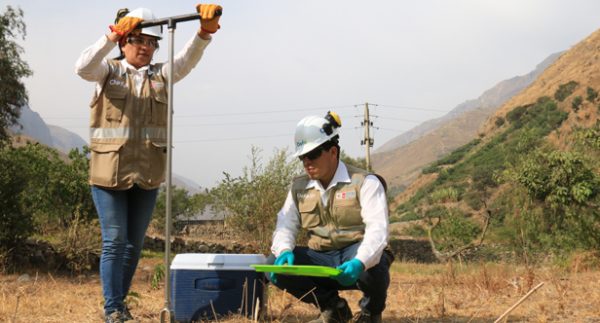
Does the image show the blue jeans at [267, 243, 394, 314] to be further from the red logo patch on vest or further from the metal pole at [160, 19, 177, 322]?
the metal pole at [160, 19, 177, 322]

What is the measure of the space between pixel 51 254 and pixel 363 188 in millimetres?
9844

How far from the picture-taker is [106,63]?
3.42 meters

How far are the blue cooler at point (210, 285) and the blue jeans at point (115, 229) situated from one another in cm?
34

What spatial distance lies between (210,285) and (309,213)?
786 millimetres

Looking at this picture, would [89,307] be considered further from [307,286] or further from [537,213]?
[537,213]

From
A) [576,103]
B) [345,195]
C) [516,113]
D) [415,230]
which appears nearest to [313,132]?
[345,195]

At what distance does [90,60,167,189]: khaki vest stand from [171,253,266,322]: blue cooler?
56 centimetres

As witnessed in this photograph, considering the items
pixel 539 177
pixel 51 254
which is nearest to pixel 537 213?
pixel 539 177

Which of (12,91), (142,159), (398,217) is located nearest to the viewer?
(142,159)

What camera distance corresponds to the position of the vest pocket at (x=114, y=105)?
3.43m

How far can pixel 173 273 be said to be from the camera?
3645 mm

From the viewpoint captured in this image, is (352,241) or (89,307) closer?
(352,241)

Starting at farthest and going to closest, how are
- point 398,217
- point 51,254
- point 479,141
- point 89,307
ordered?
point 479,141 < point 398,217 < point 51,254 < point 89,307

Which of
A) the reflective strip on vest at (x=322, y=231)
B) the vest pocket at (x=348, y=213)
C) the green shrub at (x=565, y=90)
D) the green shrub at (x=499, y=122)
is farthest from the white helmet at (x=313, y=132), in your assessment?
the green shrub at (x=499, y=122)
